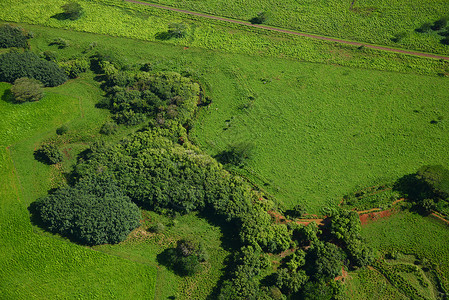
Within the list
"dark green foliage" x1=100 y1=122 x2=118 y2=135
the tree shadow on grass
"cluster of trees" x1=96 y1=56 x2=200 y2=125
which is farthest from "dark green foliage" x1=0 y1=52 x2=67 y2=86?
"dark green foliage" x1=100 y1=122 x2=118 y2=135

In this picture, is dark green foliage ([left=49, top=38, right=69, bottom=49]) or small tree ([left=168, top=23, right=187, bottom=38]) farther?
small tree ([left=168, top=23, right=187, bottom=38])

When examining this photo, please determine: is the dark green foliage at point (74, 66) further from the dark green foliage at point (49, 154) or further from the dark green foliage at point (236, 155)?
the dark green foliage at point (236, 155)

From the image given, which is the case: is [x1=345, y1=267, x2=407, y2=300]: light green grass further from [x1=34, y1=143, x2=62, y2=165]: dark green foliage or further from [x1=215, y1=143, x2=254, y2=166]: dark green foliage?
[x1=34, y1=143, x2=62, y2=165]: dark green foliage

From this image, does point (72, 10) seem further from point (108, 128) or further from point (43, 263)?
point (43, 263)

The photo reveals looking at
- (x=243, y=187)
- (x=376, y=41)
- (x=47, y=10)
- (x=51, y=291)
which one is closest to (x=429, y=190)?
(x=243, y=187)

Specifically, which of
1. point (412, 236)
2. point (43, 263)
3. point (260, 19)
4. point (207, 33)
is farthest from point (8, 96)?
point (412, 236)

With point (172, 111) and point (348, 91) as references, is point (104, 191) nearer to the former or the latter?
point (172, 111)

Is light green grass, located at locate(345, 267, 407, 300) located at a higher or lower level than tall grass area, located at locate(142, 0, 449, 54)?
lower
